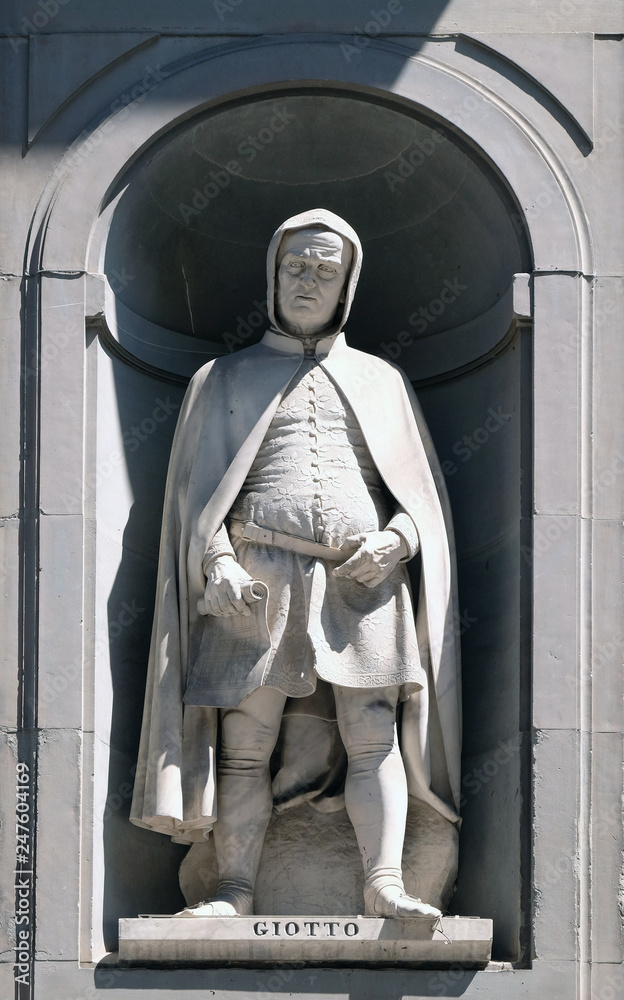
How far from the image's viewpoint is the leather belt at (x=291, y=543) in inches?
429

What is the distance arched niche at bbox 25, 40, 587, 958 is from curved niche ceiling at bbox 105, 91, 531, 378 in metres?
0.02

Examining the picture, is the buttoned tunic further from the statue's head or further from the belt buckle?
the statue's head

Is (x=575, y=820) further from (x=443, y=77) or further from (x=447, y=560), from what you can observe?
(x=443, y=77)

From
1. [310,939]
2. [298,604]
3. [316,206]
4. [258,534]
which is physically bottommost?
[310,939]

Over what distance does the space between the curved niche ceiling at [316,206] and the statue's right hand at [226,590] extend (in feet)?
4.70

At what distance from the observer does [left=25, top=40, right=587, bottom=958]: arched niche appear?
10.9 meters

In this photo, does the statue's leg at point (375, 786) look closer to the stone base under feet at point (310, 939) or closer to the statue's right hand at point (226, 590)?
the stone base under feet at point (310, 939)

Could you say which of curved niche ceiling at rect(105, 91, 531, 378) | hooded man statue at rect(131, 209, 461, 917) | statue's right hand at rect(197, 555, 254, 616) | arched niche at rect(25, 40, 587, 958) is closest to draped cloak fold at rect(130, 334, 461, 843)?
hooded man statue at rect(131, 209, 461, 917)

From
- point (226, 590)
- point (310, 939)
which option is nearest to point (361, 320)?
point (226, 590)

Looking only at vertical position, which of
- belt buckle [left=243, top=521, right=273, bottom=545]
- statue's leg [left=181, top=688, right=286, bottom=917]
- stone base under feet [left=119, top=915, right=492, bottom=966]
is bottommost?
stone base under feet [left=119, top=915, right=492, bottom=966]

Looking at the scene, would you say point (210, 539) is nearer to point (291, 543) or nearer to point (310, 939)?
point (291, 543)

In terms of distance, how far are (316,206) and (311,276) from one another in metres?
1.09

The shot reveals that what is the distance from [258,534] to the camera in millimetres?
10930

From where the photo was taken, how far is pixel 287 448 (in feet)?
36.3
